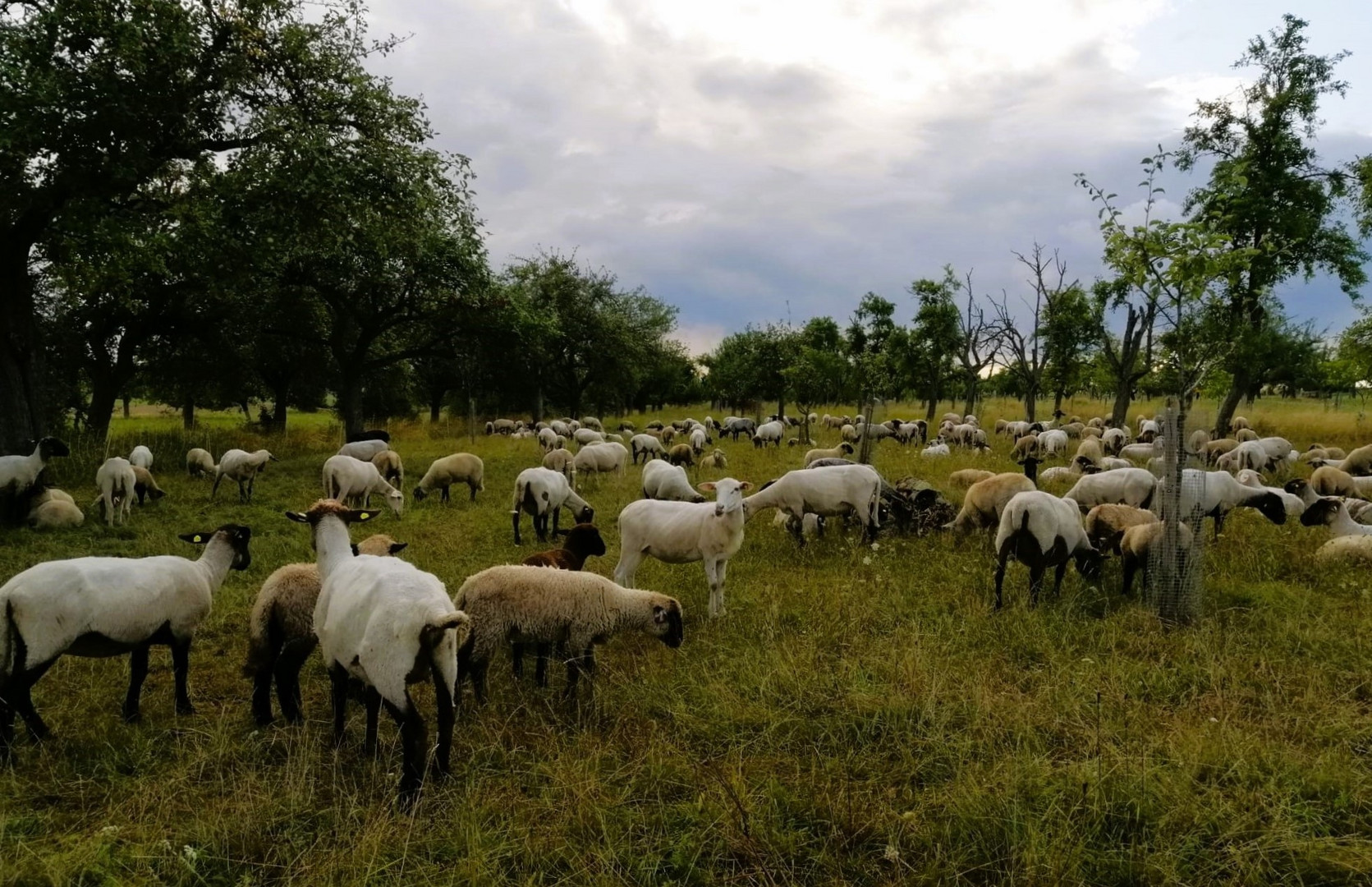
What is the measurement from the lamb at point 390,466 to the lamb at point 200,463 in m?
3.82

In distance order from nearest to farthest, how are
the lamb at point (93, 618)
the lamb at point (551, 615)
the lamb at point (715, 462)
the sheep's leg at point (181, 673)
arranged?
1. the lamb at point (93, 618)
2. the sheep's leg at point (181, 673)
3. the lamb at point (551, 615)
4. the lamb at point (715, 462)

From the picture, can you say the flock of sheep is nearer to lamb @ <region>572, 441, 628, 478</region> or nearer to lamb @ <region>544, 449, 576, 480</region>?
lamb @ <region>544, 449, 576, 480</region>

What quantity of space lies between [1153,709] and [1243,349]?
19.6 m

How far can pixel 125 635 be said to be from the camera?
15.6 feet

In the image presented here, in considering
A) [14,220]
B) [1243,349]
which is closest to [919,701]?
[14,220]

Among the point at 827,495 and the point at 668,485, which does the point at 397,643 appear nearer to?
the point at 827,495

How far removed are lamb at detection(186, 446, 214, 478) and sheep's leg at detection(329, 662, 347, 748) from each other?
48.4ft

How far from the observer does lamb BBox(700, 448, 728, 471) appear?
→ 816 inches

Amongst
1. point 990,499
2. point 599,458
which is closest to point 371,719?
point 990,499

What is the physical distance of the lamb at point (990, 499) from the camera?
998 centimetres

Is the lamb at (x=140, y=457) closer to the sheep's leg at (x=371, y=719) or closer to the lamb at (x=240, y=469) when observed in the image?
the lamb at (x=240, y=469)

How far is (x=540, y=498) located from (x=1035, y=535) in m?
7.63

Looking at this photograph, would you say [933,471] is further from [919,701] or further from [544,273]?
[544,273]

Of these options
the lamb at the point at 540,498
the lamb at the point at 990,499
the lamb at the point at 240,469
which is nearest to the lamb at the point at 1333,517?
the lamb at the point at 990,499
